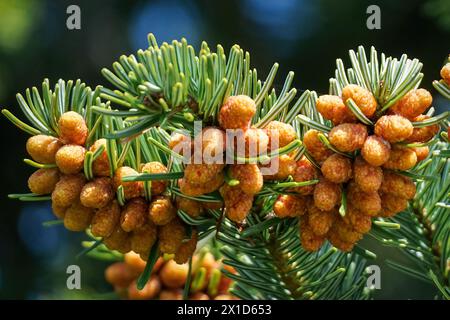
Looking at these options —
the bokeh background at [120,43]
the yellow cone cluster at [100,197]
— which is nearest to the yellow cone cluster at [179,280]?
the yellow cone cluster at [100,197]

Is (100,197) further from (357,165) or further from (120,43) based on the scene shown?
(120,43)

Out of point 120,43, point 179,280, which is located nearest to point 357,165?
point 179,280

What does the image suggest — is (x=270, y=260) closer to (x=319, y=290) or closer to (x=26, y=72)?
(x=319, y=290)

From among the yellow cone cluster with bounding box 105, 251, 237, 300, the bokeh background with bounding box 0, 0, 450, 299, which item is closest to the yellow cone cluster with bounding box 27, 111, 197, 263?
the yellow cone cluster with bounding box 105, 251, 237, 300

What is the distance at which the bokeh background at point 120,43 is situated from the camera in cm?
199

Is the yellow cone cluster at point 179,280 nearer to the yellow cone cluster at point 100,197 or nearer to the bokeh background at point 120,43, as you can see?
the yellow cone cluster at point 100,197

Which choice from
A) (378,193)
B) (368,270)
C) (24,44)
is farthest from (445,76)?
(24,44)

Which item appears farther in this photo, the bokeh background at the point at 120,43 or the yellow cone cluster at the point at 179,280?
the bokeh background at the point at 120,43

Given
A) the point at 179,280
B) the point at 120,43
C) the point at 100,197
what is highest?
the point at 120,43

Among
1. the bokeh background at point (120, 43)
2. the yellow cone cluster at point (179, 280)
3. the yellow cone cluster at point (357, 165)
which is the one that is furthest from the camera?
the bokeh background at point (120, 43)

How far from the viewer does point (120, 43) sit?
8.30ft

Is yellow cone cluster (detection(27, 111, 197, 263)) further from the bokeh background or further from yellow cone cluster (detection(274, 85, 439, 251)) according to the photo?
the bokeh background

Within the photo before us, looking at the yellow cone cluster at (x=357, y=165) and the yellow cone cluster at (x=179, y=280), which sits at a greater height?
the yellow cone cluster at (x=357, y=165)

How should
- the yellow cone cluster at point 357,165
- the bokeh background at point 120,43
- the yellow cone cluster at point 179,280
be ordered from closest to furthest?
the yellow cone cluster at point 357,165 → the yellow cone cluster at point 179,280 → the bokeh background at point 120,43
